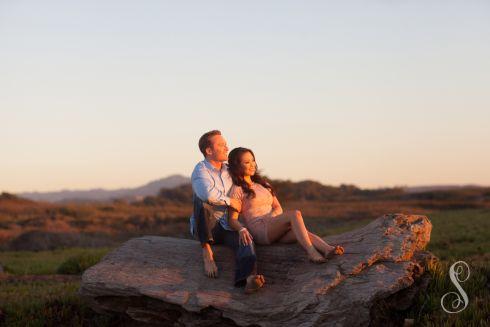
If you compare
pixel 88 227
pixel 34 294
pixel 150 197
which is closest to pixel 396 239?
pixel 34 294

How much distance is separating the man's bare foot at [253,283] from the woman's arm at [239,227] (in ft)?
1.76

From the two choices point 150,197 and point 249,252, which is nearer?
point 249,252

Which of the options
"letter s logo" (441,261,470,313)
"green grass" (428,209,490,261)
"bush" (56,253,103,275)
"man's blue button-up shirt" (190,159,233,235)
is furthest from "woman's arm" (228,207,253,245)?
"bush" (56,253,103,275)

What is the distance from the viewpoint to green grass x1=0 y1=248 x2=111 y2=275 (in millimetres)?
16922

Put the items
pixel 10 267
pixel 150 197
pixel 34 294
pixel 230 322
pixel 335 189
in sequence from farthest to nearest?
pixel 335 189 < pixel 150 197 < pixel 10 267 < pixel 34 294 < pixel 230 322

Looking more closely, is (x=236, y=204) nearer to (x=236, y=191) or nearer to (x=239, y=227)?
(x=236, y=191)

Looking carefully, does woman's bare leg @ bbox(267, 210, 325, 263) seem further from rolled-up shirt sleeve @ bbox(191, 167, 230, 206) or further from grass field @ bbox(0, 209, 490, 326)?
grass field @ bbox(0, 209, 490, 326)

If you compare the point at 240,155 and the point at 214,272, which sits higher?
the point at 240,155

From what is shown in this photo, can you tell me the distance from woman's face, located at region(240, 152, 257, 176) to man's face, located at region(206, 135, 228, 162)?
33cm

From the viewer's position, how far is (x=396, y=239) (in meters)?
8.42

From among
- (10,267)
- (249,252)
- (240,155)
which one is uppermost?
(240,155)

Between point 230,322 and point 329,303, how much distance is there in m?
1.49

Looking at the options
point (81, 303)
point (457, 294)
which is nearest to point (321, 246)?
point (457, 294)

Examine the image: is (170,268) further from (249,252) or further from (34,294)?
(34,294)
